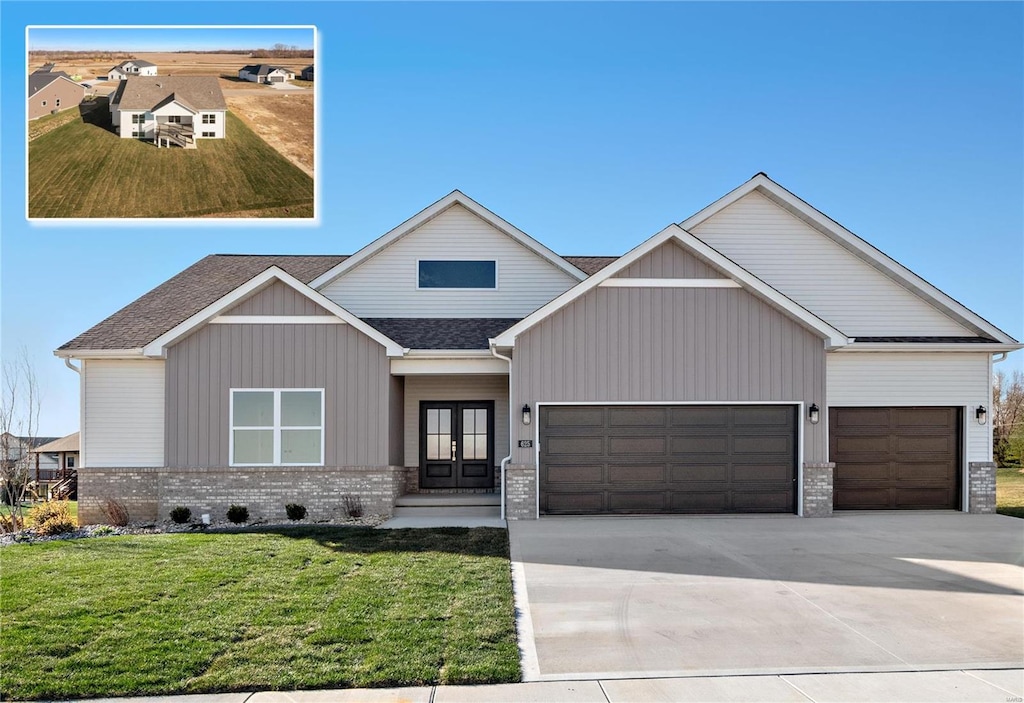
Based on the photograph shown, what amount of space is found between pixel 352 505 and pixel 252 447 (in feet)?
7.47

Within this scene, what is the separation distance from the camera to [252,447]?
14953 millimetres

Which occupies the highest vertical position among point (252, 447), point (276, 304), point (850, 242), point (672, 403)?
point (850, 242)

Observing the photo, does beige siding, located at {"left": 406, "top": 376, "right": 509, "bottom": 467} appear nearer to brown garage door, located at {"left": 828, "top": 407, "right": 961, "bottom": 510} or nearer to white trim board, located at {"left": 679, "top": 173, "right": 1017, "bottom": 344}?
white trim board, located at {"left": 679, "top": 173, "right": 1017, "bottom": 344}

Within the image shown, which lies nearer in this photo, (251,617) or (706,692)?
(706,692)

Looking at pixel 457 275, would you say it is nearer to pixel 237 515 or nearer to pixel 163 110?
pixel 237 515

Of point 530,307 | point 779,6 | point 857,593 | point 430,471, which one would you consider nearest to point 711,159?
point 530,307

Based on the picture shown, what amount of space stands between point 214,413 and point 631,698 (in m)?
11.5

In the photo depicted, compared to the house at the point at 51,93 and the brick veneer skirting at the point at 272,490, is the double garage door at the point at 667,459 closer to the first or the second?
the brick veneer skirting at the point at 272,490

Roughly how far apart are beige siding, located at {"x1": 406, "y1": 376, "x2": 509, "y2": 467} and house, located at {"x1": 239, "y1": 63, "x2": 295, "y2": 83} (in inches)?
504

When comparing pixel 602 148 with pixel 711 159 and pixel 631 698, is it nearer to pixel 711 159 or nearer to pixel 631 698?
pixel 711 159

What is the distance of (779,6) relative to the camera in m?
10.7

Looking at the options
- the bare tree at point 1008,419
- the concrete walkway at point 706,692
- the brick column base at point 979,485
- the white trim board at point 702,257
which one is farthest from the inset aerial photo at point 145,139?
the bare tree at point 1008,419

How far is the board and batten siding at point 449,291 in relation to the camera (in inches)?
678

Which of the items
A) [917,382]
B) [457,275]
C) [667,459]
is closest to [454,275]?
[457,275]
